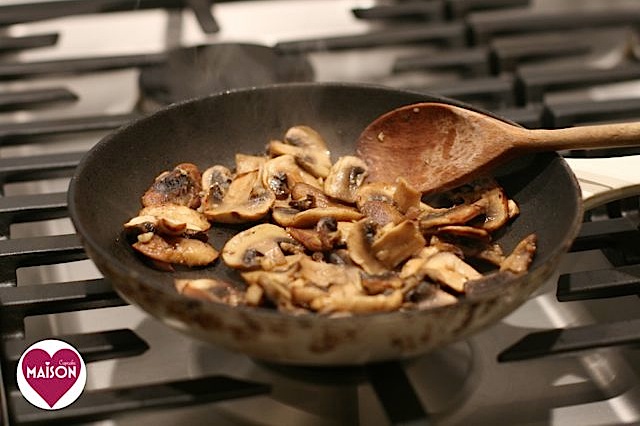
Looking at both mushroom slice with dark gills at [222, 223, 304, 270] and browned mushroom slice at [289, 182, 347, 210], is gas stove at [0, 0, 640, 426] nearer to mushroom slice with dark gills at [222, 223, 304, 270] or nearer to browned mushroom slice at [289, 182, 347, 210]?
mushroom slice with dark gills at [222, 223, 304, 270]

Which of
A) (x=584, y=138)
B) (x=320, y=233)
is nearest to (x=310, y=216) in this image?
(x=320, y=233)

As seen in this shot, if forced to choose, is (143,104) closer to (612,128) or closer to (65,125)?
(65,125)

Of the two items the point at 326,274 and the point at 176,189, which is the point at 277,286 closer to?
the point at 326,274

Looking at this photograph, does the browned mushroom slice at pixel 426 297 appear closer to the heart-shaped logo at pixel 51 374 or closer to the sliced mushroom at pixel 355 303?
the sliced mushroom at pixel 355 303

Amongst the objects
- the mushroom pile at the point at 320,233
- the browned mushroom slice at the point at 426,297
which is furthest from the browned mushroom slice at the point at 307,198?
the browned mushroom slice at the point at 426,297

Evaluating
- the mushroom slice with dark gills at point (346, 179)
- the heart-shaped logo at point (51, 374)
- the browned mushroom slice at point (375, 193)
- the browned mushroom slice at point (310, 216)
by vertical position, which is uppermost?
the mushroom slice with dark gills at point (346, 179)

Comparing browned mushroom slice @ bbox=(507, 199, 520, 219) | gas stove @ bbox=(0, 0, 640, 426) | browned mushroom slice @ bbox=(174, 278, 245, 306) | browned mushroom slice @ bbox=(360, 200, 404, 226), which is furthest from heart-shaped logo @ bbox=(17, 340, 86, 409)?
browned mushroom slice @ bbox=(507, 199, 520, 219)

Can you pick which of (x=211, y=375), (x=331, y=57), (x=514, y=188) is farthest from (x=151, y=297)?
(x=331, y=57)

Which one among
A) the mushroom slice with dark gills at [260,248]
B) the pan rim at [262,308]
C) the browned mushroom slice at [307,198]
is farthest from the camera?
the browned mushroom slice at [307,198]
